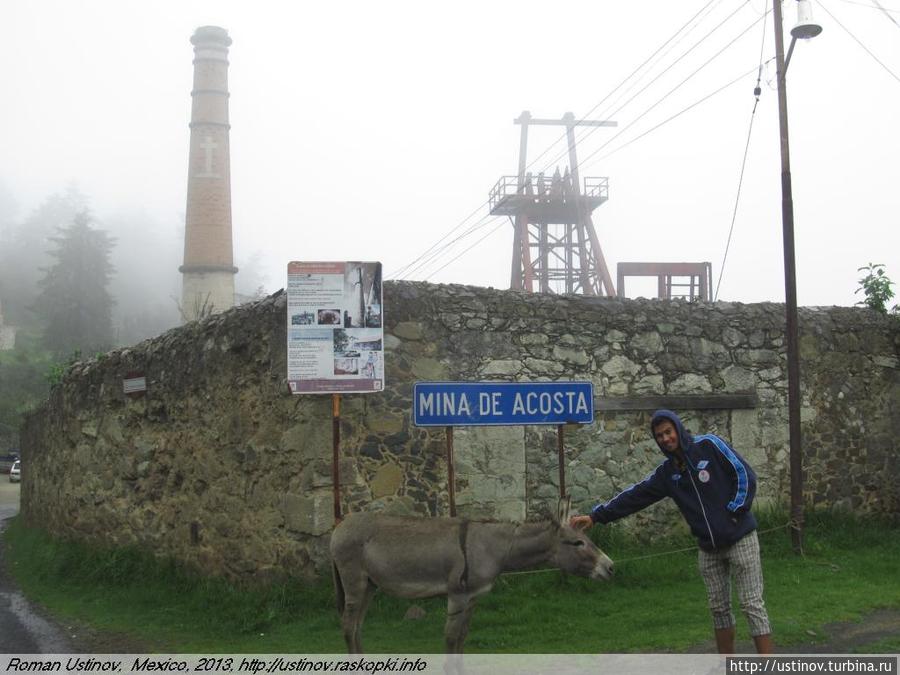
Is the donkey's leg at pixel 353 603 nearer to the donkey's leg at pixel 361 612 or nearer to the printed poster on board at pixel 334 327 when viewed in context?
the donkey's leg at pixel 361 612

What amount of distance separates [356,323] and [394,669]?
2.96 metres

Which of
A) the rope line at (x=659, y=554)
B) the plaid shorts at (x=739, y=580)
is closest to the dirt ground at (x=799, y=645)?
the plaid shorts at (x=739, y=580)

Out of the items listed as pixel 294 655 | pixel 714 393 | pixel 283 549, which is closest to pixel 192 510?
pixel 283 549

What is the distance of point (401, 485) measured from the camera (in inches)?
359

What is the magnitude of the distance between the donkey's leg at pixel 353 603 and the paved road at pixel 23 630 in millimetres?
3145

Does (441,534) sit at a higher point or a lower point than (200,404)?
lower

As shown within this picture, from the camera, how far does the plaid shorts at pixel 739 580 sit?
5.52m

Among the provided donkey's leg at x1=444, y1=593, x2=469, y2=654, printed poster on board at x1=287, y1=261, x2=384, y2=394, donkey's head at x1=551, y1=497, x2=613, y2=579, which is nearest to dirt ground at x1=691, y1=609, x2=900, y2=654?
donkey's head at x1=551, y1=497, x2=613, y2=579

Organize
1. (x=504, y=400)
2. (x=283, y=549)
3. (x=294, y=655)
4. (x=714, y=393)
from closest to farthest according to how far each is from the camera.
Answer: (x=294, y=655), (x=504, y=400), (x=283, y=549), (x=714, y=393)

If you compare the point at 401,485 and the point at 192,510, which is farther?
the point at 192,510

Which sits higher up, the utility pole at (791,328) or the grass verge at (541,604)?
the utility pole at (791,328)

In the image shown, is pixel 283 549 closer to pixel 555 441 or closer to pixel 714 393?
pixel 555 441

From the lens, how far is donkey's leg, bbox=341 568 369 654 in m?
6.35

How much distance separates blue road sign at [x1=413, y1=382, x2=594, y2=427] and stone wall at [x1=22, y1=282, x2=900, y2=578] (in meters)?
1.47
